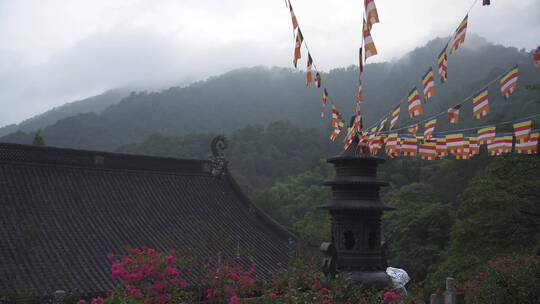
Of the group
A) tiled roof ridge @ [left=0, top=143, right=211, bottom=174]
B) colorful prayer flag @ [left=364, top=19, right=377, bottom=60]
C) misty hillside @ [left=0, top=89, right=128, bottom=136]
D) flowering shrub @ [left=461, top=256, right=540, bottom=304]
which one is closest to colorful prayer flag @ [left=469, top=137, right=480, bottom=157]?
colorful prayer flag @ [left=364, top=19, right=377, bottom=60]

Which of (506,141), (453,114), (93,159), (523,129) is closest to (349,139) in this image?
(453,114)

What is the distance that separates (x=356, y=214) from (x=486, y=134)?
244 cm

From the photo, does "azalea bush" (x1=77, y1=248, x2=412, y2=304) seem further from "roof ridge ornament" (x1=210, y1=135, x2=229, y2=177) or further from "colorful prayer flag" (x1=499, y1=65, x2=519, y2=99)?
"roof ridge ornament" (x1=210, y1=135, x2=229, y2=177)

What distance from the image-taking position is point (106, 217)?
14.8 meters

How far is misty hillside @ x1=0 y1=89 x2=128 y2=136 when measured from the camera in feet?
302

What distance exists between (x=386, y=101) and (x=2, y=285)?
72.3m

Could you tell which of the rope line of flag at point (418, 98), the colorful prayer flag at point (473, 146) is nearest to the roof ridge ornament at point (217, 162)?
the rope line of flag at point (418, 98)

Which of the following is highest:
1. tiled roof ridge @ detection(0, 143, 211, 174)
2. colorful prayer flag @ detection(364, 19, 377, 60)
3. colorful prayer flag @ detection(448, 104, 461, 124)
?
colorful prayer flag @ detection(364, 19, 377, 60)

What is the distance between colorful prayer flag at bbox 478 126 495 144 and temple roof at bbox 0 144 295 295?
20.7ft

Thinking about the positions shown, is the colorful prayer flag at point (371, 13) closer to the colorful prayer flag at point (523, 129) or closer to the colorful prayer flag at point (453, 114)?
the colorful prayer flag at point (453, 114)

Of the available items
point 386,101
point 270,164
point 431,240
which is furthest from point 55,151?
point 386,101

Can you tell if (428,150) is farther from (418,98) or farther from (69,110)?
(69,110)

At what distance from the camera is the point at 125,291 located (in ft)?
21.0

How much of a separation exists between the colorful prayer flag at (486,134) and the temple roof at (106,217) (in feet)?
20.7
